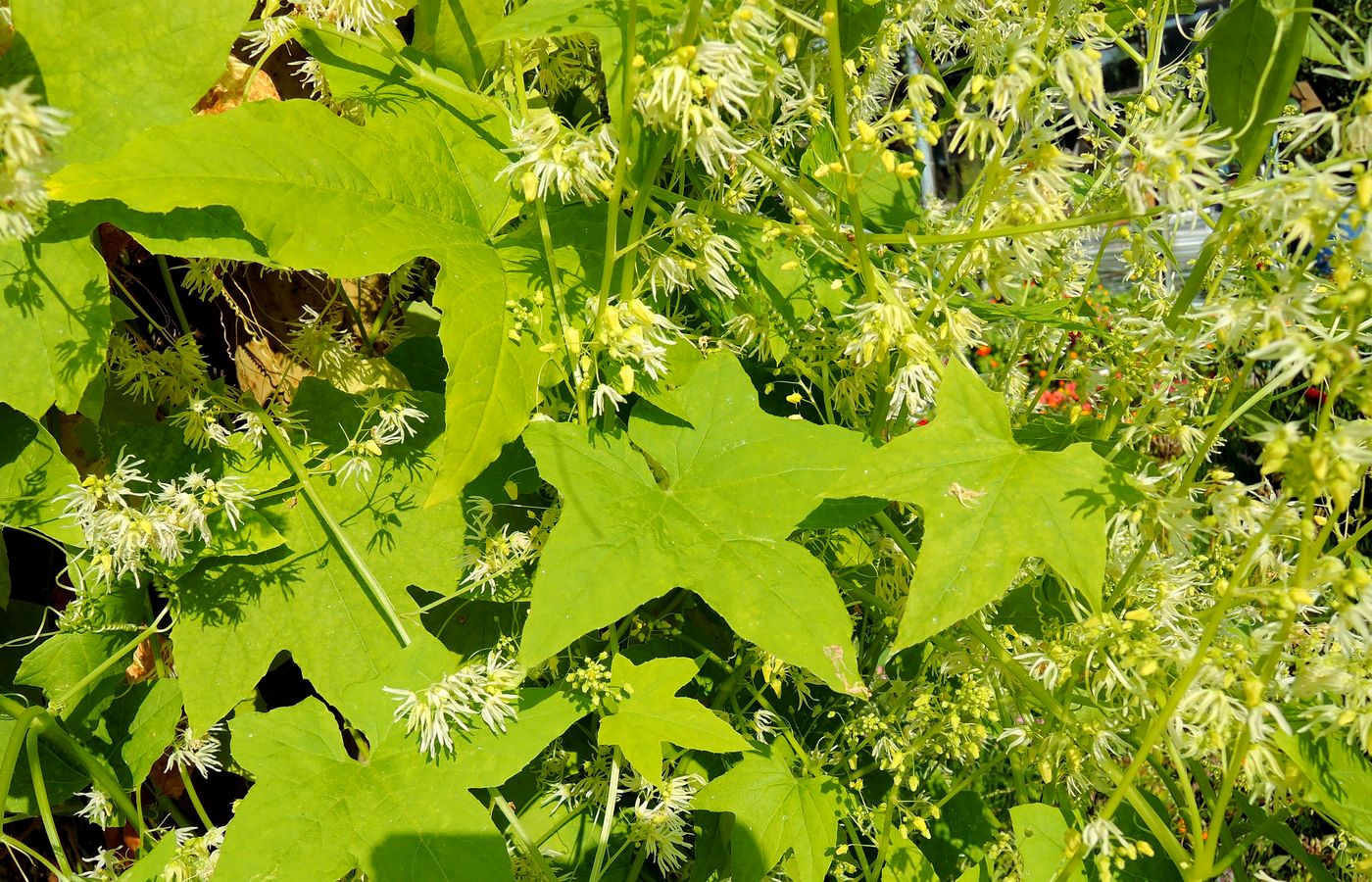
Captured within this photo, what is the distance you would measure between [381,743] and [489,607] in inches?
14.3

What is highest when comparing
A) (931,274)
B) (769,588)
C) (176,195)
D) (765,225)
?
(176,195)

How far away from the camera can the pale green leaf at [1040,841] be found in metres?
1.18

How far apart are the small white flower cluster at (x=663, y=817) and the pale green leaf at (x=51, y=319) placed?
0.87 meters

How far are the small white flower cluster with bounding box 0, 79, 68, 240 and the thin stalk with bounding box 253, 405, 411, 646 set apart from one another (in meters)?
0.49

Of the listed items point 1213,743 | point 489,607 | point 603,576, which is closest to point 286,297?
point 489,607

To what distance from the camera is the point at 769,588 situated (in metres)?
1.05

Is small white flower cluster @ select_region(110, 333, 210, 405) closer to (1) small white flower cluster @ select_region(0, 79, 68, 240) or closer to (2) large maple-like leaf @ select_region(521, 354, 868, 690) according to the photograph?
(1) small white flower cluster @ select_region(0, 79, 68, 240)

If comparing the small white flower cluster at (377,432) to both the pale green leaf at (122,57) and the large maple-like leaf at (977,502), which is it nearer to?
the pale green leaf at (122,57)

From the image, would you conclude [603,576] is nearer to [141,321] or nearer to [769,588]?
[769,588]

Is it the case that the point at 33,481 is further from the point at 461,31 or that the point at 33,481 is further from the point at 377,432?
the point at 461,31

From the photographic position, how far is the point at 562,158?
42.7 inches

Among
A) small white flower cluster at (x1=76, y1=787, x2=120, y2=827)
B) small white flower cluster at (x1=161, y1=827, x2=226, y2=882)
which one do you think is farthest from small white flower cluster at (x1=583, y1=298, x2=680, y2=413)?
small white flower cluster at (x1=76, y1=787, x2=120, y2=827)

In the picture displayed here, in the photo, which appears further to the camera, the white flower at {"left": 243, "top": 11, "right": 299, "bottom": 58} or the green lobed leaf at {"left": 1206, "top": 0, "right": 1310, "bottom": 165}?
the white flower at {"left": 243, "top": 11, "right": 299, "bottom": 58}

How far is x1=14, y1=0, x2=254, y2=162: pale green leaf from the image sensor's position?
110 cm
